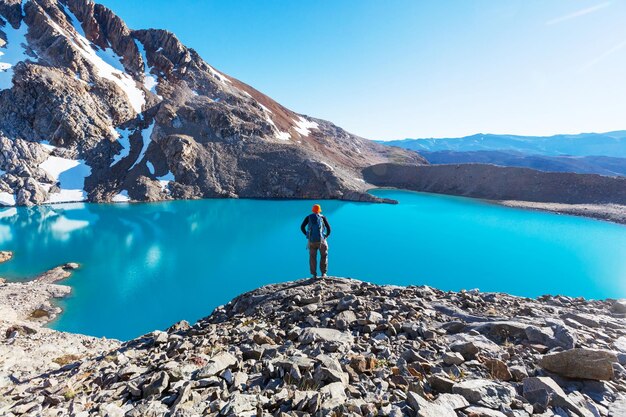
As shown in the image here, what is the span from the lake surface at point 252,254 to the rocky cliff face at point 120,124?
28.7 feet

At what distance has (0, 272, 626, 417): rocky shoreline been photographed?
3.71 metres

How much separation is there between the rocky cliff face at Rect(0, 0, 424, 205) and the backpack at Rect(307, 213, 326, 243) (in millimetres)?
44632

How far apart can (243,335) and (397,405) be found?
3.96m

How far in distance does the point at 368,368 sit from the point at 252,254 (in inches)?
811

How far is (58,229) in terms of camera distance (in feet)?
104

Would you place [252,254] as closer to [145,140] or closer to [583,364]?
[583,364]

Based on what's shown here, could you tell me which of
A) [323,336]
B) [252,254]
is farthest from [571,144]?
[323,336]

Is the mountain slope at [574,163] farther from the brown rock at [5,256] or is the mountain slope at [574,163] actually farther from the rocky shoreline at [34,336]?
the brown rock at [5,256]

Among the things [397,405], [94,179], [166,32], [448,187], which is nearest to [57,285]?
[397,405]

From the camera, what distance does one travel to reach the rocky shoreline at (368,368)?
12.2ft

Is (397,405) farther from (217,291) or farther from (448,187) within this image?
(448,187)

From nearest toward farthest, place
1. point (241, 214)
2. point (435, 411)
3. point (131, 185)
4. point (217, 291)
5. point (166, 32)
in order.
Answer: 1. point (435, 411)
2. point (217, 291)
3. point (241, 214)
4. point (131, 185)
5. point (166, 32)

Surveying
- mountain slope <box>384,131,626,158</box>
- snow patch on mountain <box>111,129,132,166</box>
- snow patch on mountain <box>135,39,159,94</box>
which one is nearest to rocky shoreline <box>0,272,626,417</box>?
snow patch on mountain <box>111,129,132,166</box>

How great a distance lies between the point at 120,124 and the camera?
59.1 metres
